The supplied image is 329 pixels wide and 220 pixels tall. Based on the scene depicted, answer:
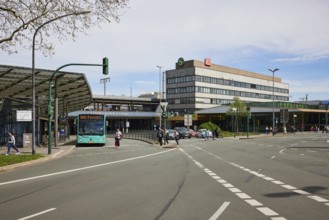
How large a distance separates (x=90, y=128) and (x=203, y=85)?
73.4 metres

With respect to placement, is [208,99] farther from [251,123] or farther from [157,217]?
[157,217]

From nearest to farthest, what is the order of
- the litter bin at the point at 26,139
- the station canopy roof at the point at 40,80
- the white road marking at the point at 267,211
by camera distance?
the white road marking at the point at 267,211
the station canopy roof at the point at 40,80
the litter bin at the point at 26,139

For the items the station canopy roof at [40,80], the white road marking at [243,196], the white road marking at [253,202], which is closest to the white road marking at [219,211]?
the white road marking at [253,202]

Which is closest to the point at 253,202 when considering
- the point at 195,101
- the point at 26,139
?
the point at 26,139

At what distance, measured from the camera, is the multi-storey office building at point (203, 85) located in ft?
345

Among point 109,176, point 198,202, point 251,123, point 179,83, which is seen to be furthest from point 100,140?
point 179,83

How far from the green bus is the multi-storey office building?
6784 centimetres

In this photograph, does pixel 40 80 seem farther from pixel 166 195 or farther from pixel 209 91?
pixel 209 91

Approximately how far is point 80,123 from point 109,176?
74.4 ft

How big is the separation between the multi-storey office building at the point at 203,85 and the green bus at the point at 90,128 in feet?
223

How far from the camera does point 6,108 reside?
30.2 meters

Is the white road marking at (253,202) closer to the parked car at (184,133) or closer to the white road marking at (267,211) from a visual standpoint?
the white road marking at (267,211)

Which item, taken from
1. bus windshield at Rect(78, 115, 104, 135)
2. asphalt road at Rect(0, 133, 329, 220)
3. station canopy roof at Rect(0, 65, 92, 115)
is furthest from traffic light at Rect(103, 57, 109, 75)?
bus windshield at Rect(78, 115, 104, 135)

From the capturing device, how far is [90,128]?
118 ft
